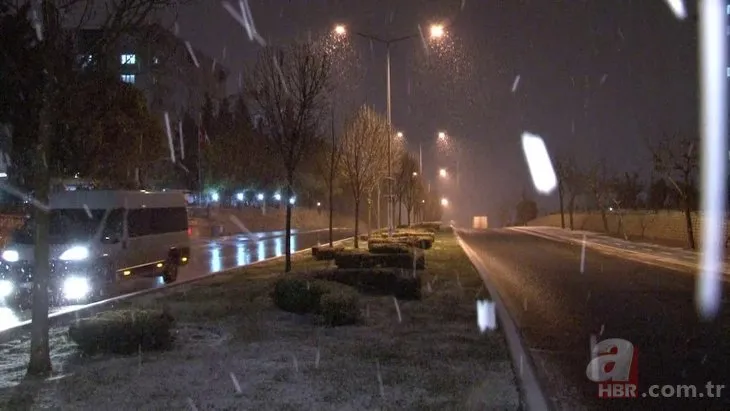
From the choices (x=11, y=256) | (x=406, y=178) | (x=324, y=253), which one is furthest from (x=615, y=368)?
(x=406, y=178)

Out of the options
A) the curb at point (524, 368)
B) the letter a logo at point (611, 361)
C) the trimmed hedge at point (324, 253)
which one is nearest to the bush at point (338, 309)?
the curb at point (524, 368)

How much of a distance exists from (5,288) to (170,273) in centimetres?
443

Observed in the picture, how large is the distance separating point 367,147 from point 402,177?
54.8 feet

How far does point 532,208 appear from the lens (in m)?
102

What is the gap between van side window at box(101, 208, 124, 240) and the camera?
16.0 m

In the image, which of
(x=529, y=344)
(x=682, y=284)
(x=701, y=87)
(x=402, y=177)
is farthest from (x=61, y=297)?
(x=402, y=177)

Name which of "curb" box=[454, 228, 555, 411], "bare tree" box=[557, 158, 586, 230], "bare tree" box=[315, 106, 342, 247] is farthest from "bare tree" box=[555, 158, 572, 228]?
"curb" box=[454, 228, 555, 411]

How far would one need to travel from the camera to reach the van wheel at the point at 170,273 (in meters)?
18.7

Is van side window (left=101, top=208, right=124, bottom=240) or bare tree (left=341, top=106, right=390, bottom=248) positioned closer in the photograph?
van side window (left=101, top=208, right=124, bottom=240)

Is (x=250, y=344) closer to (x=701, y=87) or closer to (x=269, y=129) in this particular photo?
(x=269, y=129)

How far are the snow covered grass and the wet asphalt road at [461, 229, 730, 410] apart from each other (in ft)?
2.42

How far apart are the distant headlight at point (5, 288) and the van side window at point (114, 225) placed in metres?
2.06

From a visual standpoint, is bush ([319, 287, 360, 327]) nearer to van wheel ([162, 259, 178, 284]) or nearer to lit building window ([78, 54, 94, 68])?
lit building window ([78, 54, 94, 68])

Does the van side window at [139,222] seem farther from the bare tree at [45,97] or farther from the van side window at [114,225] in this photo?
the bare tree at [45,97]
